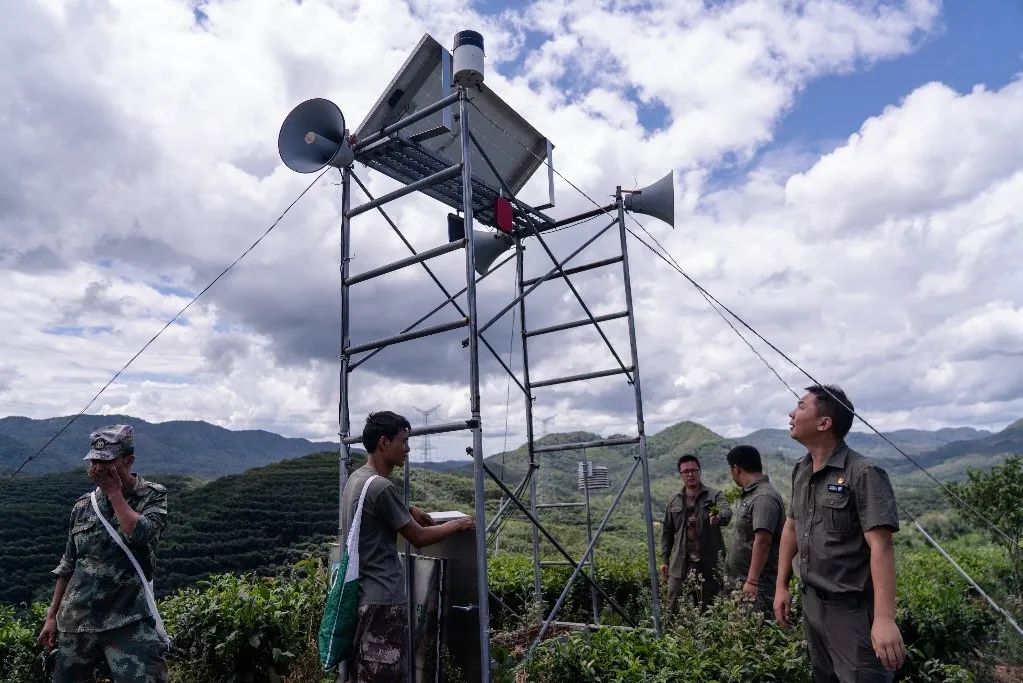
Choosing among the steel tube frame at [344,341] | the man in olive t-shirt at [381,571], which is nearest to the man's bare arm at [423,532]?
the man in olive t-shirt at [381,571]

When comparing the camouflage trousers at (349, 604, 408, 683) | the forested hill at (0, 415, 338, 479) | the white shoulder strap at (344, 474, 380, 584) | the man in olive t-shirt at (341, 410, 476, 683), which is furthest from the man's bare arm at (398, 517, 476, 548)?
the forested hill at (0, 415, 338, 479)

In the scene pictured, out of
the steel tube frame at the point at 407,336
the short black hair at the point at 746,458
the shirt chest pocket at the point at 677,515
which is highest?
the steel tube frame at the point at 407,336

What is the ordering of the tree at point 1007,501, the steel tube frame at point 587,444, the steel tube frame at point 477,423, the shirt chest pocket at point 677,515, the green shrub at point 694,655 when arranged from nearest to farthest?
the green shrub at point 694,655 → the steel tube frame at point 477,423 → the steel tube frame at point 587,444 → the shirt chest pocket at point 677,515 → the tree at point 1007,501

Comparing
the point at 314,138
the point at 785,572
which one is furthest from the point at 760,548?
the point at 314,138

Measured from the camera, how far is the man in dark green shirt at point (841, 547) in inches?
107

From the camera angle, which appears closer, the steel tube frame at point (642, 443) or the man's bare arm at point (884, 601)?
the man's bare arm at point (884, 601)

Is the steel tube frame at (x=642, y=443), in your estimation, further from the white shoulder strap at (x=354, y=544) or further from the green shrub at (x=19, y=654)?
the green shrub at (x=19, y=654)

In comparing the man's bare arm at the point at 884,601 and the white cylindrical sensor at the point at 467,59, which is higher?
the white cylindrical sensor at the point at 467,59

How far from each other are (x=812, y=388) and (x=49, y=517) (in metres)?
20.2

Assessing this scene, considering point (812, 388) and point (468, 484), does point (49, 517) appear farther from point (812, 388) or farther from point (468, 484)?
point (812, 388)

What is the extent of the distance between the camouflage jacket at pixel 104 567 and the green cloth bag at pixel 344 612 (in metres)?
0.93

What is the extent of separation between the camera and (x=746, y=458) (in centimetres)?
506

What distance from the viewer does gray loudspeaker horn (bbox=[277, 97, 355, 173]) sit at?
15.7ft

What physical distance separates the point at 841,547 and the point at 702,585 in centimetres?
307
